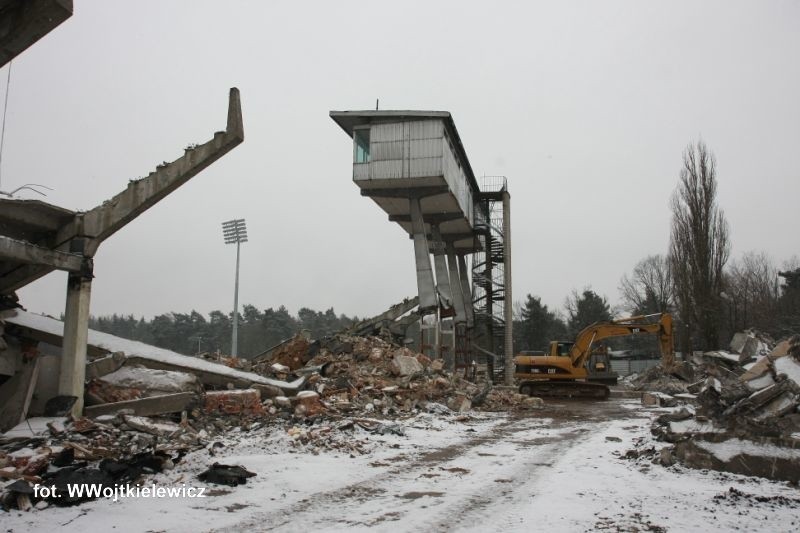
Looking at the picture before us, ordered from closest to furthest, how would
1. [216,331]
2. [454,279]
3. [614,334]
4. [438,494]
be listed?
[438,494] → [614,334] → [454,279] → [216,331]

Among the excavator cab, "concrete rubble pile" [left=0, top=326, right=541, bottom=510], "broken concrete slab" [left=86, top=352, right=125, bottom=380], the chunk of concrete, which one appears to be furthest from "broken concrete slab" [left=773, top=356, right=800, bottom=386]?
the excavator cab

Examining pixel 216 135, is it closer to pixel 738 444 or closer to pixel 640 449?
pixel 640 449

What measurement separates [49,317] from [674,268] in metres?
32.8

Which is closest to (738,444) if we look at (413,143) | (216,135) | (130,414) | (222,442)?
(222,442)

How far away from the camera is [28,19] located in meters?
7.66

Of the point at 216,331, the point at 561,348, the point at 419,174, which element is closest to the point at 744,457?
the point at 561,348

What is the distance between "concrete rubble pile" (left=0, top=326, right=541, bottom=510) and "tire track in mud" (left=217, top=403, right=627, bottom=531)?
1.32 metres

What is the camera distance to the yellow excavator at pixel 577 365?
2253 cm

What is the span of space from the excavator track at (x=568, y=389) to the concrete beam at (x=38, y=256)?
699 inches

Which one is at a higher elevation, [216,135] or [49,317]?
[216,135]

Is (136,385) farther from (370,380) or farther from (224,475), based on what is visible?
(370,380)

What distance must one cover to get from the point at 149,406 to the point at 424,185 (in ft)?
60.1

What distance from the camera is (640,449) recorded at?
9.37 meters

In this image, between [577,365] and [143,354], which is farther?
[577,365]
